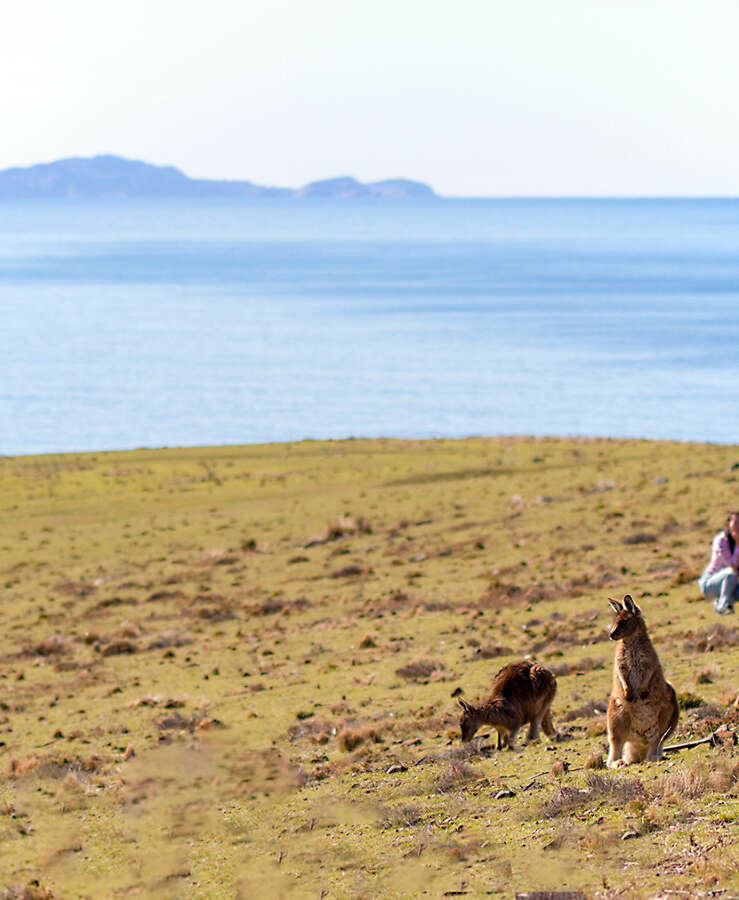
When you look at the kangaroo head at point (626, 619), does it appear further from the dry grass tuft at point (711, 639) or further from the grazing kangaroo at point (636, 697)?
the dry grass tuft at point (711, 639)

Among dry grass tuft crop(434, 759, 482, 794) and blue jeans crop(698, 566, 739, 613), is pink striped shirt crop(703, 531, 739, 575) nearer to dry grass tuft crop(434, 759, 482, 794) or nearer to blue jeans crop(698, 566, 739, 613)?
blue jeans crop(698, 566, 739, 613)

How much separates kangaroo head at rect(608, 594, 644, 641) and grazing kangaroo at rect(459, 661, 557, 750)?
3230 mm

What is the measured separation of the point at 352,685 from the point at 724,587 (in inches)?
Result: 260

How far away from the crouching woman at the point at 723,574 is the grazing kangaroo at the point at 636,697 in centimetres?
743

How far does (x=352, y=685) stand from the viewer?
20.4 metres

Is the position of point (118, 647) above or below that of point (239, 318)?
below

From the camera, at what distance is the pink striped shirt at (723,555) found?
708 inches

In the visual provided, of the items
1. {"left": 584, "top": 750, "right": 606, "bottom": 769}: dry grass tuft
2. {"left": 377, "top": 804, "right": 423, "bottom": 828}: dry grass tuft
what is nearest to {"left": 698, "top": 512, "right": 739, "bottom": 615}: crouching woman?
{"left": 584, "top": 750, "right": 606, "bottom": 769}: dry grass tuft

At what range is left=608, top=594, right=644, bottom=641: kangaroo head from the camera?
10484 millimetres

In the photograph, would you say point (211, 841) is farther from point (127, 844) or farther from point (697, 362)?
point (697, 362)

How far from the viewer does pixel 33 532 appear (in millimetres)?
43875

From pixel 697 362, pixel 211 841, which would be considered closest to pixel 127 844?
pixel 211 841

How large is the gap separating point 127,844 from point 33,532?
32454 mm

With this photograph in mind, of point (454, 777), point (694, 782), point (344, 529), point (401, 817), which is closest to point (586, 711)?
point (454, 777)
